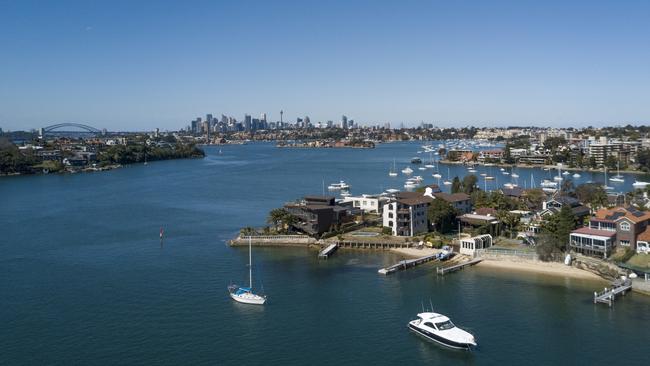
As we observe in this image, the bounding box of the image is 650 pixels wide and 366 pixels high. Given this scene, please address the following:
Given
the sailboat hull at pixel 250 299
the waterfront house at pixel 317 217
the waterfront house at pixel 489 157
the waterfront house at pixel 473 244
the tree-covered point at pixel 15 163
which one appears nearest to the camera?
the sailboat hull at pixel 250 299

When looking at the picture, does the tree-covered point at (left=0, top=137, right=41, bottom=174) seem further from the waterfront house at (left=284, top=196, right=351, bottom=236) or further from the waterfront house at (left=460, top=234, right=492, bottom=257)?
the waterfront house at (left=460, top=234, right=492, bottom=257)

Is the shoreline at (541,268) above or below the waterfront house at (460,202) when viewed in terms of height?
below

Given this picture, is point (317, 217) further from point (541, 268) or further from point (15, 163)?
point (15, 163)

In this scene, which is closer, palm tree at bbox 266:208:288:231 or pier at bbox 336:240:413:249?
pier at bbox 336:240:413:249

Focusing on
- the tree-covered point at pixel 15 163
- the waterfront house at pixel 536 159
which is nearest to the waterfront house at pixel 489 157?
the waterfront house at pixel 536 159

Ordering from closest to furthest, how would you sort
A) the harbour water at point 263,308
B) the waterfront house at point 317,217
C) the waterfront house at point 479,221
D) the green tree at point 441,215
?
the harbour water at point 263,308 < the waterfront house at point 479,221 < the green tree at point 441,215 < the waterfront house at point 317,217

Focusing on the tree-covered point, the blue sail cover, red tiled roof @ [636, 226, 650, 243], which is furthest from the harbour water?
the tree-covered point

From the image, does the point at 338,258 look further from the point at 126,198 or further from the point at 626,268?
the point at 126,198

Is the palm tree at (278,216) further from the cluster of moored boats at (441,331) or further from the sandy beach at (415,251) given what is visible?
the cluster of moored boats at (441,331)
